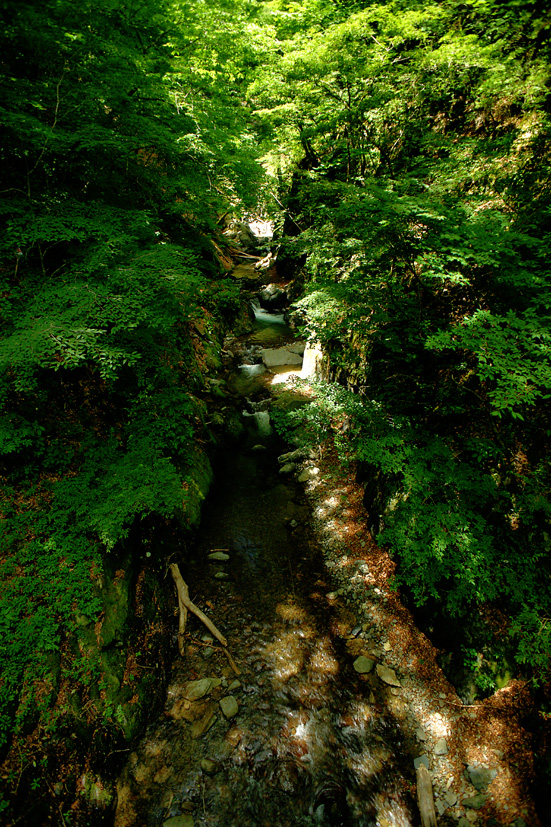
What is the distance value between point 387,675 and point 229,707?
2.21m

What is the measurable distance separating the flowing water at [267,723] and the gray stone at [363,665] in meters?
0.09

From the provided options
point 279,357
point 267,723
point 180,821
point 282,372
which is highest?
point 279,357

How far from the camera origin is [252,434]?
9.63 m

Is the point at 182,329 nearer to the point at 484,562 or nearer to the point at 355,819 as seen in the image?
the point at 484,562

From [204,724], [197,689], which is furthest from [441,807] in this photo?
[197,689]

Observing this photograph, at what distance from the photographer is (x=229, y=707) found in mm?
4266

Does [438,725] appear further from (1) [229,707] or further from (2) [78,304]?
(2) [78,304]

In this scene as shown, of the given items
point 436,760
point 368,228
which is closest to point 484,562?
point 436,760

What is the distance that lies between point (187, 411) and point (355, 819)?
5.47m

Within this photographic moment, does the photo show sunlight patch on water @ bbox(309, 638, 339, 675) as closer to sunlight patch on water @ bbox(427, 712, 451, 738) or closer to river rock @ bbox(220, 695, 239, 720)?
river rock @ bbox(220, 695, 239, 720)

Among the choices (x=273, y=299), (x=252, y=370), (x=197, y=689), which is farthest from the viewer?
(x=273, y=299)

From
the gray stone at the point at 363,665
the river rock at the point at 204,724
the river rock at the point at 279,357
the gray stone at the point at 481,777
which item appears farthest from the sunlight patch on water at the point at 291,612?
the river rock at the point at 279,357

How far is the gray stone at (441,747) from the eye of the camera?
3955 millimetres

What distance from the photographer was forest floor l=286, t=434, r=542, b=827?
3.53 m
